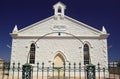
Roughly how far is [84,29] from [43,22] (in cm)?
476

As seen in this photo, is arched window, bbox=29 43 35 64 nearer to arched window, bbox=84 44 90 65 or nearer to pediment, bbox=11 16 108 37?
pediment, bbox=11 16 108 37

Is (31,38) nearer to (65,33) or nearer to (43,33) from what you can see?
(43,33)

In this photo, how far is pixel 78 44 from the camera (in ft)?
70.5

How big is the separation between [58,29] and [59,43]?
1.61 metres

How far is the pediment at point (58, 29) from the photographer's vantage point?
21750mm

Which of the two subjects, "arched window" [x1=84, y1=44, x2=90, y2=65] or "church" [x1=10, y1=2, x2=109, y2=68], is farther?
"arched window" [x1=84, y1=44, x2=90, y2=65]

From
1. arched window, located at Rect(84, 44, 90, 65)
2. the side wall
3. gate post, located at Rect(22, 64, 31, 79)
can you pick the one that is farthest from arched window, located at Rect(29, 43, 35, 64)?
gate post, located at Rect(22, 64, 31, 79)

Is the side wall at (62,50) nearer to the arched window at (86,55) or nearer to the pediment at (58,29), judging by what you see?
the arched window at (86,55)

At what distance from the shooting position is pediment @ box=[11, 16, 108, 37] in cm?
2175

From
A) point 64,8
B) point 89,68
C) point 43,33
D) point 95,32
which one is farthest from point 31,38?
point 89,68

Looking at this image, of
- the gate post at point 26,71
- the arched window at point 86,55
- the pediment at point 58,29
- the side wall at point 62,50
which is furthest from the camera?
the pediment at point 58,29

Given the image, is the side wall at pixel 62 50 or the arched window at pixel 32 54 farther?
the arched window at pixel 32 54

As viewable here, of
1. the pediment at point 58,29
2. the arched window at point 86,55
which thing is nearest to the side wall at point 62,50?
the arched window at point 86,55

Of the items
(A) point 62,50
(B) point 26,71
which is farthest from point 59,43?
(B) point 26,71
